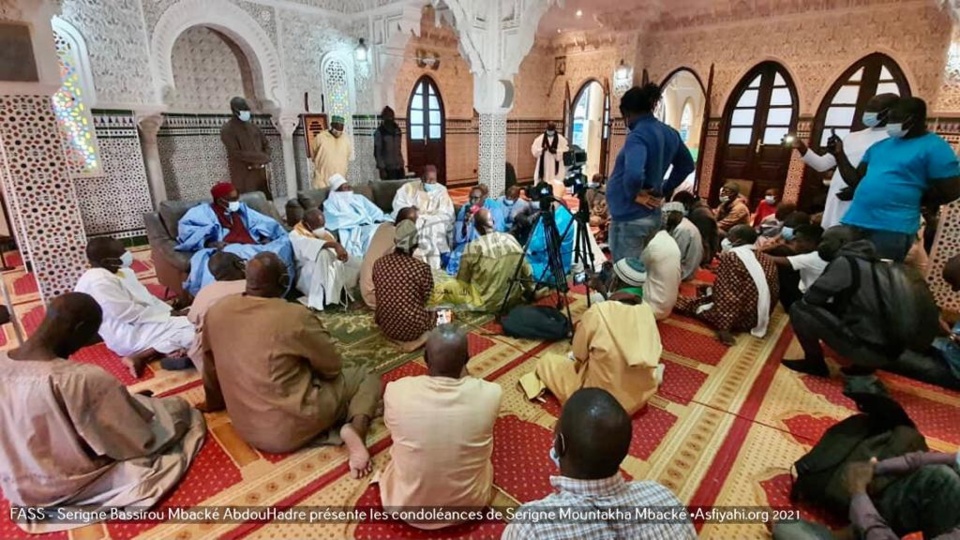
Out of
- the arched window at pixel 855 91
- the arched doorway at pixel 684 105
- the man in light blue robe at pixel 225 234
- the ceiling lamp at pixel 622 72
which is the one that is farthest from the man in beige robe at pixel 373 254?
the arched doorway at pixel 684 105

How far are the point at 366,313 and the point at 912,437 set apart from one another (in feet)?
10.0

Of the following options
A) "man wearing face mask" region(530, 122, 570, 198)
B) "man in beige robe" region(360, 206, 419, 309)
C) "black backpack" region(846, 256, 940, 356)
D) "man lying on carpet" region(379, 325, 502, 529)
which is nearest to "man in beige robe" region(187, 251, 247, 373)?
"man in beige robe" region(360, 206, 419, 309)

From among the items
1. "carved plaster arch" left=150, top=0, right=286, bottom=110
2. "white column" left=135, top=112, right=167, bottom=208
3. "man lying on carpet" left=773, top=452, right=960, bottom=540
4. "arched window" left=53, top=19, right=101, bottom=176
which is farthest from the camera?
"white column" left=135, top=112, right=167, bottom=208

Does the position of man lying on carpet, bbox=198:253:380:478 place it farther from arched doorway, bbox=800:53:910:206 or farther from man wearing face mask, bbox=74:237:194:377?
arched doorway, bbox=800:53:910:206

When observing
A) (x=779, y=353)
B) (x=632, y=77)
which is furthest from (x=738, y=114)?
(x=779, y=353)

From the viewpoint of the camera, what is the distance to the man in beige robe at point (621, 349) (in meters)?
2.19

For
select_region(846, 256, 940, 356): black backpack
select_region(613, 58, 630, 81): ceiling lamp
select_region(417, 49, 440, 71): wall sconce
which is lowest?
select_region(846, 256, 940, 356): black backpack

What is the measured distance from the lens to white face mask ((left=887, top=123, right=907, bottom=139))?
267 centimetres

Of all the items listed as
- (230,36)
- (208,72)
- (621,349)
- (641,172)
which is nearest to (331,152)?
(230,36)

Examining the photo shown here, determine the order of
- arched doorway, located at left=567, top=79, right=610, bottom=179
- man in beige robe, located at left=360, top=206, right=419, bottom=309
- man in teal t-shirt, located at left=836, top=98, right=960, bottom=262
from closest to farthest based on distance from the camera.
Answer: man in teal t-shirt, located at left=836, top=98, right=960, bottom=262 → man in beige robe, located at left=360, top=206, right=419, bottom=309 → arched doorway, located at left=567, top=79, right=610, bottom=179

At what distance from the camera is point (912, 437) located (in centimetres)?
152

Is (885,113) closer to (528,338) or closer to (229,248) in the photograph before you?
(528,338)

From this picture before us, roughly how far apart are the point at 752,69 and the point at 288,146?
691 cm

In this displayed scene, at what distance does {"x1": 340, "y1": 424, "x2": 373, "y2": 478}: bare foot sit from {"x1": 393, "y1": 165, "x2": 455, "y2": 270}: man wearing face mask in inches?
72.0
